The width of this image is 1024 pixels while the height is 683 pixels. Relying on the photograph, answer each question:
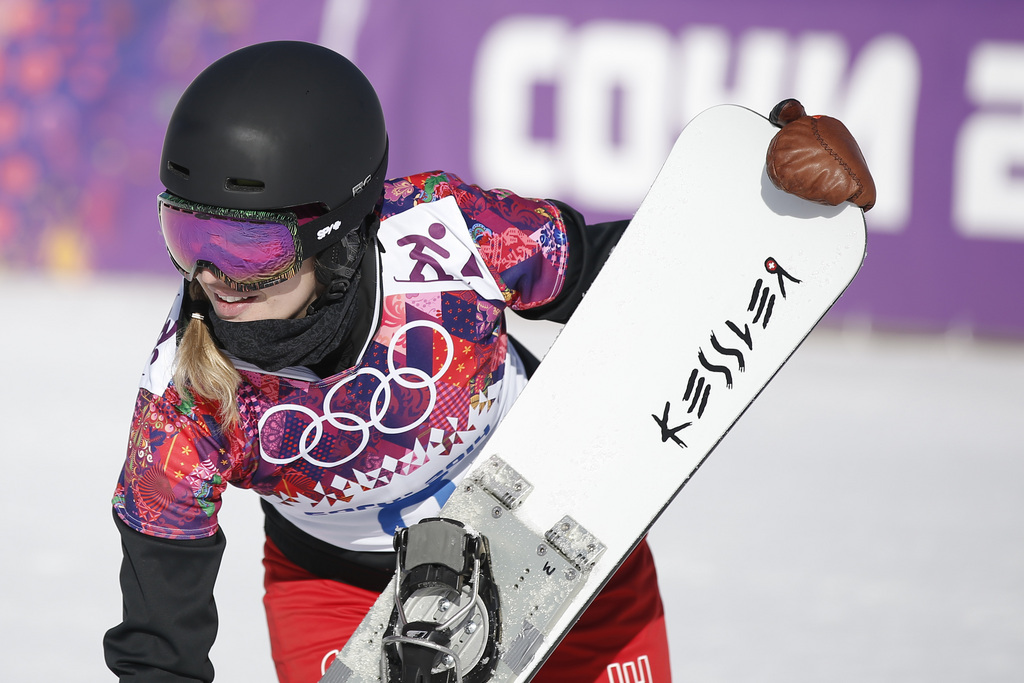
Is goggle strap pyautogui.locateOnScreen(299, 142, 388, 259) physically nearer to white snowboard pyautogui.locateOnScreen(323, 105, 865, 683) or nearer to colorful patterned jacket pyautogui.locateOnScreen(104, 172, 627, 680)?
colorful patterned jacket pyautogui.locateOnScreen(104, 172, 627, 680)

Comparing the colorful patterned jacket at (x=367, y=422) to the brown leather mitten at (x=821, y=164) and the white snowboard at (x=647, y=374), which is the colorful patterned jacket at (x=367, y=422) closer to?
the white snowboard at (x=647, y=374)

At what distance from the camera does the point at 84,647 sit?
291 centimetres

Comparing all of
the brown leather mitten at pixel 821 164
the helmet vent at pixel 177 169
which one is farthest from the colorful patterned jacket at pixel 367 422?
the brown leather mitten at pixel 821 164

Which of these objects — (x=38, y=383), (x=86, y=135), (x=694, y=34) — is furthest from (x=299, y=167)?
(x=86, y=135)

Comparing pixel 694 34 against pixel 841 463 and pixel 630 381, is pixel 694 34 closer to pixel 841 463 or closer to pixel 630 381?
pixel 841 463

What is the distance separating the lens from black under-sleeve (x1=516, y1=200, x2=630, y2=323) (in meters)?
1.99

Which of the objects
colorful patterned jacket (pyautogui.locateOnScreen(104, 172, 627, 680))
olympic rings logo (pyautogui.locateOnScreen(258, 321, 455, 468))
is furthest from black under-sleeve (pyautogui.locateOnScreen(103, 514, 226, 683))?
olympic rings logo (pyautogui.locateOnScreen(258, 321, 455, 468))

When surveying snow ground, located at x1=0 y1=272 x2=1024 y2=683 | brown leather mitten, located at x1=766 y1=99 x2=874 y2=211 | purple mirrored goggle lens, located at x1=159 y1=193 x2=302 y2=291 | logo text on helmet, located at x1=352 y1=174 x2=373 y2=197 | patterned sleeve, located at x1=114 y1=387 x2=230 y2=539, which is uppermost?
brown leather mitten, located at x1=766 y1=99 x2=874 y2=211

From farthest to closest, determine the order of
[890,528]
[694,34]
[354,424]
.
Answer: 1. [694,34]
2. [890,528]
3. [354,424]

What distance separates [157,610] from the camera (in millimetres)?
1601

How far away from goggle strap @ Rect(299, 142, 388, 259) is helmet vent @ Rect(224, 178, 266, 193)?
88mm

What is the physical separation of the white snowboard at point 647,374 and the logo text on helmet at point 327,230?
454 mm

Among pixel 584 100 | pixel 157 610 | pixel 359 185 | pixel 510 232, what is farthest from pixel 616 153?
pixel 157 610

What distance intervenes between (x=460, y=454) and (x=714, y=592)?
69.0 inches
